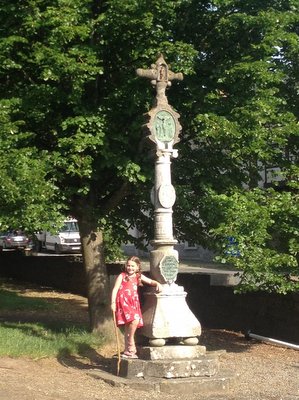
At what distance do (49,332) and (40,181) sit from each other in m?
3.59

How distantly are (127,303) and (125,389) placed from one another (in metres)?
1.21

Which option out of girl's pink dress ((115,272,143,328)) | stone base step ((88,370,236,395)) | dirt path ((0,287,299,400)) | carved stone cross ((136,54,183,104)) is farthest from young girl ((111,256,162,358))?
carved stone cross ((136,54,183,104))

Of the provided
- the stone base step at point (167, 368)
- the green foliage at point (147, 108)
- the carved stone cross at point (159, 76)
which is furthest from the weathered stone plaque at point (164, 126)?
the stone base step at point (167, 368)

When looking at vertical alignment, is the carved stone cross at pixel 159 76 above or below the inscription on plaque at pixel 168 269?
above

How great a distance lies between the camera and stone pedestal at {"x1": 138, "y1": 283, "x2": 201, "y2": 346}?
9.76m

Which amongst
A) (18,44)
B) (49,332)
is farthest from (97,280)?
(18,44)

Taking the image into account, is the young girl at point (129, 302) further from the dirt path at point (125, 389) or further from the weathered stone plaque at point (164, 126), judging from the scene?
the weathered stone plaque at point (164, 126)

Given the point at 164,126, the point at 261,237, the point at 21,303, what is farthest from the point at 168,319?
the point at 21,303

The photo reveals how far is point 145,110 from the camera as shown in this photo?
1212 centimetres

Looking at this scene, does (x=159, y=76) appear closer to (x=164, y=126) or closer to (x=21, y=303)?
(x=164, y=126)

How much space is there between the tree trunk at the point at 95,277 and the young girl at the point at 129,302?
3.23 m

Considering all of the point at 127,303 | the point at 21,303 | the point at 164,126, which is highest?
the point at 164,126

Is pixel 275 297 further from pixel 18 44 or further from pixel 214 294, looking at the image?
pixel 18 44

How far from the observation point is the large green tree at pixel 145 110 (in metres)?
11.2
